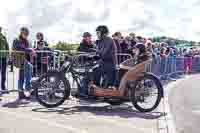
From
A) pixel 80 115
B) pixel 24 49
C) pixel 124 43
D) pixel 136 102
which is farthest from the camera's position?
pixel 124 43

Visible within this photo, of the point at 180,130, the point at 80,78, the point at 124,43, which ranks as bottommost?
the point at 180,130

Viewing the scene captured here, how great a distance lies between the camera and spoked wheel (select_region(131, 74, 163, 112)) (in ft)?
34.7

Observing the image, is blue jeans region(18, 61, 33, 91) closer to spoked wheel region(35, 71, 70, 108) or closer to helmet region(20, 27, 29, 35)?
helmet region(20, 27, 29, 35)

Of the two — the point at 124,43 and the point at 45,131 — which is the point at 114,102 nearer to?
the point at 45,131

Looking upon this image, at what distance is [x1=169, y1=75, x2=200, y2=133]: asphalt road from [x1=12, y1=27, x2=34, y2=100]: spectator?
3.57m

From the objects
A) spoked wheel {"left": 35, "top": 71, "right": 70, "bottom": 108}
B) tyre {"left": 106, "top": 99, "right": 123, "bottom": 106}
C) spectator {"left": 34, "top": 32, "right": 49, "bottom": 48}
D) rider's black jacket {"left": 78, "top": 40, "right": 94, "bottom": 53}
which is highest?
spectator {"left": 34, "top": 32, "right": 49, "bottom": 48}

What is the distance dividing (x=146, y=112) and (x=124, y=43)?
21.0 ft

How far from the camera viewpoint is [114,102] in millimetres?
11078

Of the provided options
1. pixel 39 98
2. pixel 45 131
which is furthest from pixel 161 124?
pixel 39 98

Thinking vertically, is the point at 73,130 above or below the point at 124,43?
below

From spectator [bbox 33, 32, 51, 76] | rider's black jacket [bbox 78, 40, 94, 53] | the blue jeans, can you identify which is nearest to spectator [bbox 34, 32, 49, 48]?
spectator [bbox 33, 32, 51, 76]

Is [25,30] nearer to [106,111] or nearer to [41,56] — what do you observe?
[41,56]

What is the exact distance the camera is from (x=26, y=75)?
1237 cm

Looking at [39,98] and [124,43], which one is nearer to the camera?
[39,98]
